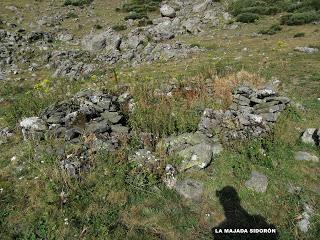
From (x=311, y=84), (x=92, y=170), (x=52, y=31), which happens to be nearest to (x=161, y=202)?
(x=92, y=170)

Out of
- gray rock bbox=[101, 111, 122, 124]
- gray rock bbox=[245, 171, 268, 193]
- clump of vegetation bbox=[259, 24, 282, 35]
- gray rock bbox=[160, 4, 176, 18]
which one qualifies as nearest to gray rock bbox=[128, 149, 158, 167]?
gray rock bbox=[101, 111, 122, 124]

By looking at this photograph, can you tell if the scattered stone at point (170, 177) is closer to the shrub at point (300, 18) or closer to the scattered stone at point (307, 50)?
the scattered stone at point (307, 50)

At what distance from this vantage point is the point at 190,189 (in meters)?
6.71

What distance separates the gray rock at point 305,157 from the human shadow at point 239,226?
199cm

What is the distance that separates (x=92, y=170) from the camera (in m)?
7.05

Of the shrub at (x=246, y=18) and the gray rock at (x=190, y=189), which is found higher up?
the gray rock at (x=190, y=189)

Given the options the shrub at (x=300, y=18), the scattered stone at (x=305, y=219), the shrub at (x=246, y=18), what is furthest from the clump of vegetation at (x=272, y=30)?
the scattered stone at (x=305, y=219)

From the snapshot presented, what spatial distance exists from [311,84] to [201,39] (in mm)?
10900

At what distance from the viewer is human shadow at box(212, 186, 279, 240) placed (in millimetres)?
5855

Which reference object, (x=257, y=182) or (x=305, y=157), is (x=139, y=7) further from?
(x=257, y=182)

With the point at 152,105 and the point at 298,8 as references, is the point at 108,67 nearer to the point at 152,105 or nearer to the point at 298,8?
the point at 152,105

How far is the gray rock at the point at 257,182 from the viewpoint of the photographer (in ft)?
22.0

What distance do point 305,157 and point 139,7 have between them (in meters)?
27.3

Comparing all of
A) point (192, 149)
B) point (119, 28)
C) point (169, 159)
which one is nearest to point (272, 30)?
point (119, 28)
